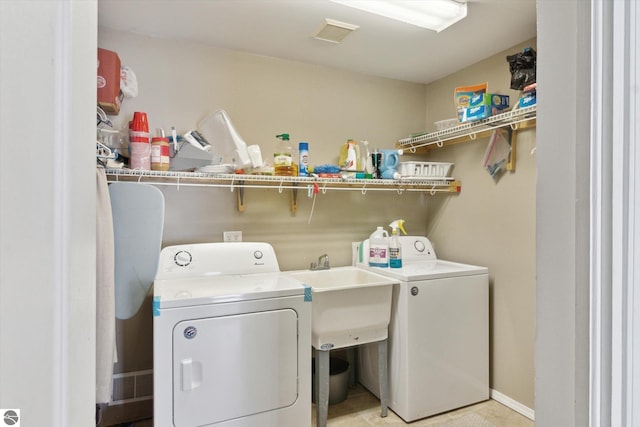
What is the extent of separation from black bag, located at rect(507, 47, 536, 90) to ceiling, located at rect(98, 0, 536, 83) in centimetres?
19

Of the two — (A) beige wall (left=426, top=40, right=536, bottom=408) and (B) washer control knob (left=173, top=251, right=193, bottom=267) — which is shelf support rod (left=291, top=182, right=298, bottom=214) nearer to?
(B) washer control knob (left=173, top=251, right=193, bottom=267)

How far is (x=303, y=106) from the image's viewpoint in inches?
106

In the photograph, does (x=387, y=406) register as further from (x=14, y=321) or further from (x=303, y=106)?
(x=14, y=321)

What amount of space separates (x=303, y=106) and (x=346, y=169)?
1.95ft

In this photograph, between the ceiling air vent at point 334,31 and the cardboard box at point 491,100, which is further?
the cardboard box at point 491,100

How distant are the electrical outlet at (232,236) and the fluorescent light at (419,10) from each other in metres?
1.53

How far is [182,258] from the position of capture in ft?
7.09

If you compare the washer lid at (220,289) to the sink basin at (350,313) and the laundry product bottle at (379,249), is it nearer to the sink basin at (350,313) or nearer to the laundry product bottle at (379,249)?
the sink basin at (350,313)

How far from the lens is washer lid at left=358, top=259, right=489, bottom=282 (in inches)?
89.5

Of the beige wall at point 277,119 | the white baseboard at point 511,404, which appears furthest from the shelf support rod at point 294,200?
the white baseboard at point 511,404

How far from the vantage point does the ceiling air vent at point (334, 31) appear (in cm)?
207

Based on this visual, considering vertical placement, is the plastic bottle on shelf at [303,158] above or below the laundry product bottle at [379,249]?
above

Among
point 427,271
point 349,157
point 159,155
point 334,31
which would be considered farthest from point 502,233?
point 159,155
